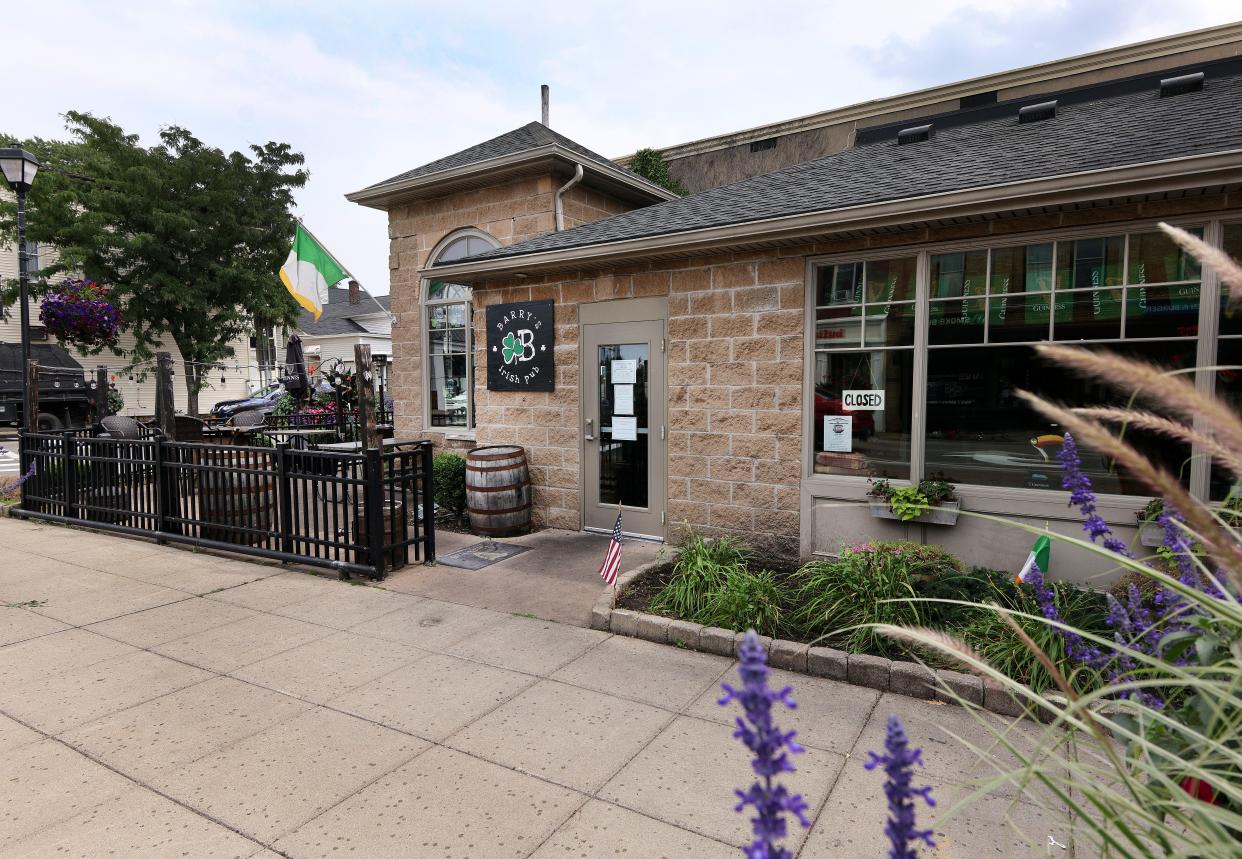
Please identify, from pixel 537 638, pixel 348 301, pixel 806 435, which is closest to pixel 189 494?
pixel 537 638

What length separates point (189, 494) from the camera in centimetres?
742

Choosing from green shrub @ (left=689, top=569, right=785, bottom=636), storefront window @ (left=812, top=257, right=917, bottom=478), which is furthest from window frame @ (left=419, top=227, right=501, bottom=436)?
green shrub @ (left=689, top=569, right=785, bottom=636)

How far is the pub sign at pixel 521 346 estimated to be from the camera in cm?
799

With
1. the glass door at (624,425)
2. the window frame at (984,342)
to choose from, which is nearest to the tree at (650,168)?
the glass door at (624,425)

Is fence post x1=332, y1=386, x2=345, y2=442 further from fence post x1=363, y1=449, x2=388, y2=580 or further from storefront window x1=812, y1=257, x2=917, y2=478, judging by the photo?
storefront window x1=812, y1=257, x2=917, y2=478

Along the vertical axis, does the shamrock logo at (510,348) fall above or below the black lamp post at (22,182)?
below

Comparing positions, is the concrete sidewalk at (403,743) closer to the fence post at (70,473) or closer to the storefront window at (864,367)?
the storefront window at (864,367)

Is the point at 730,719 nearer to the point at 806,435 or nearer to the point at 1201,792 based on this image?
the point at 1201,792

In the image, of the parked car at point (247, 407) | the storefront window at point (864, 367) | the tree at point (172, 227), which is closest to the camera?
the storefront window at point (864, 367)

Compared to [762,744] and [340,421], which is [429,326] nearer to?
[340,421]

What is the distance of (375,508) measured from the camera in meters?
6.12

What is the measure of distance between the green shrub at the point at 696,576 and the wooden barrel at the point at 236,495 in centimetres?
410

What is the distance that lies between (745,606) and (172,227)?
22437mm

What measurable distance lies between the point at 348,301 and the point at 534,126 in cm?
2940
